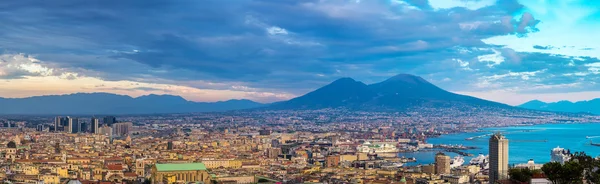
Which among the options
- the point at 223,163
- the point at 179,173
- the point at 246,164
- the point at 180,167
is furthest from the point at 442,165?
the point at 179,173

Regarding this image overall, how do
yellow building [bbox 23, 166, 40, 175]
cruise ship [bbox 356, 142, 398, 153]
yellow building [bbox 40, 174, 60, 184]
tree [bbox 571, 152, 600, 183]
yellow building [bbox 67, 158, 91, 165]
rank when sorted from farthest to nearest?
cruise ship [bbox 356, 142, 398, 153] → yellow building [bbox 67, 158, 91, 165] → yellow building [bbox 23, 166, 40, 175] → yellow building [bbox 40, 174, 60, 184] → tree [bbox 571, 152, 600, 183]

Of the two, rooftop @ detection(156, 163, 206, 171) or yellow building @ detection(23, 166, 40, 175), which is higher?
rooftop @ detection(156, 163, 206, 171)

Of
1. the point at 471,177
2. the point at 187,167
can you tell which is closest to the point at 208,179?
the point at 187,167

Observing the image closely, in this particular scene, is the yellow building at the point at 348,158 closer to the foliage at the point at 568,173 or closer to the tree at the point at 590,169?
the tree at the point at 590,169

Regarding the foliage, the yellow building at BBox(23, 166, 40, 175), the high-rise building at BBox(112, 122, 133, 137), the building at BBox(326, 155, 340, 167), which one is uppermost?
the foliage

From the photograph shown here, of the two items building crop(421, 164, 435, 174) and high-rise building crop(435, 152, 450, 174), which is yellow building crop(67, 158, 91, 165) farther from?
high-rise building crop(435, 152, 450, 174)

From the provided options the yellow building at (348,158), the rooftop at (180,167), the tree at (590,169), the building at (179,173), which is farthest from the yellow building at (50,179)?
the yellow building at (348,158)

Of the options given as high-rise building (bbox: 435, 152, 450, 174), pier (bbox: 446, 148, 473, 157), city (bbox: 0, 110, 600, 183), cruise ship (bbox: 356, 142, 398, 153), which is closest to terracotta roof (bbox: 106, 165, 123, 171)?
city (bbox: 0, 110, 600, 183)

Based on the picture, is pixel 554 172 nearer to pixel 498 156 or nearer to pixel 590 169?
pixel 590 169

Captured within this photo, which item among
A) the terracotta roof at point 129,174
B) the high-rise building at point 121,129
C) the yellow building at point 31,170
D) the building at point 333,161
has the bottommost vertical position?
the building at point 333,161
